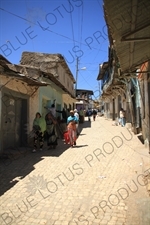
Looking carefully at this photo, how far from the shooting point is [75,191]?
186 inches

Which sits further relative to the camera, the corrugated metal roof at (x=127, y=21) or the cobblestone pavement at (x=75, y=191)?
the cobblestone pavement at (x=75, y=191)

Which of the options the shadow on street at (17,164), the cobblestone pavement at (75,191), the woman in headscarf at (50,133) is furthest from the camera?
the woman in headscarf at (50,133)

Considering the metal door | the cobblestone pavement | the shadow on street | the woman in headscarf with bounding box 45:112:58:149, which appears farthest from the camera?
the woman in headscarf with bounding box 45:112:58:149

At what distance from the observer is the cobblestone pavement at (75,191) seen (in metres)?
3.63

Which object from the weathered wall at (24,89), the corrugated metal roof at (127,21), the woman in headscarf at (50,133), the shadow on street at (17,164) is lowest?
Result: the shadow on street at (17,164)

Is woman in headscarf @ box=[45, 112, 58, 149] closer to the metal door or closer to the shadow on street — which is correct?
the shadow on street

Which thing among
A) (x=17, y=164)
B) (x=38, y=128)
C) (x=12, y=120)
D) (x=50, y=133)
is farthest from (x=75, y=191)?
(x=12, y=120)

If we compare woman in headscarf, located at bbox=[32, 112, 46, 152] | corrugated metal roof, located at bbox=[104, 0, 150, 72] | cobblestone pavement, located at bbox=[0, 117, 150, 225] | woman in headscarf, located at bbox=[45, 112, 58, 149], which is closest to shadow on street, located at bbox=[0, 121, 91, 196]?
cobblestone pavement, located at bbox=[0, 117, 150, 225]

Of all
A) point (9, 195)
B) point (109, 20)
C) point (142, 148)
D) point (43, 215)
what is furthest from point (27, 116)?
point (109, 20)

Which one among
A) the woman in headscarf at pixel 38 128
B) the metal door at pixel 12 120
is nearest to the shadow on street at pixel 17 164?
the woman in headscarf at pixel 38 128

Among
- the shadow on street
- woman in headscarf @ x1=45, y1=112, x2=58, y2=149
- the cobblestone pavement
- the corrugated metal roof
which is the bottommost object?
the cobblestone pavement

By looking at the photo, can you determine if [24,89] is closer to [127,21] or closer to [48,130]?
[48,130]

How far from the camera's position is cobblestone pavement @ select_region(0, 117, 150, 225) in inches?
143

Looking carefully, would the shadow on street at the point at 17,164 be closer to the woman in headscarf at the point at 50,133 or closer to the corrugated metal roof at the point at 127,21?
the woman in headscarf at the point at 50,133
